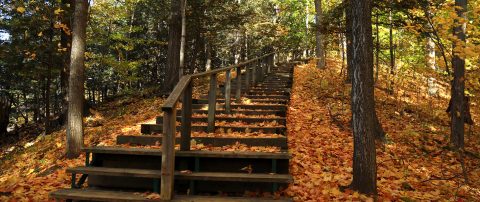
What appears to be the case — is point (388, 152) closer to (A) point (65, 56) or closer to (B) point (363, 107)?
(B) point (363, 107)

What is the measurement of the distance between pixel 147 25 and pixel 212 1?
1468cm

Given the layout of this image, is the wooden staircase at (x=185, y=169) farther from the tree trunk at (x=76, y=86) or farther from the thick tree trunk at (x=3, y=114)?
the thick tree trunk at (x=3, y=114)

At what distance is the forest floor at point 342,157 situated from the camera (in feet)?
18.7

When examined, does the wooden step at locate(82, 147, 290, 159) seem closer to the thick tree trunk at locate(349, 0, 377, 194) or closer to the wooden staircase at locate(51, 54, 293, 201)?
the wooden staircase at locate(51, 54, 293, 201)

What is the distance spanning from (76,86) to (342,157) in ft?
20.0

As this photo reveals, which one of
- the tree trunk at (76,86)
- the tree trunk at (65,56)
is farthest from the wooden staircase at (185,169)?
the tree trunk at (65,56)

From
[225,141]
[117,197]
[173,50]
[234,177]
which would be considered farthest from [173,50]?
[117,197]

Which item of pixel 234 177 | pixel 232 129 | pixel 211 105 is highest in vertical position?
pixel 211 105

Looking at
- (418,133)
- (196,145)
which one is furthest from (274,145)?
(418,133)

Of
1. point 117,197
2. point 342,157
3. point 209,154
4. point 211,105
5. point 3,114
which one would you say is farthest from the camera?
point 3,114

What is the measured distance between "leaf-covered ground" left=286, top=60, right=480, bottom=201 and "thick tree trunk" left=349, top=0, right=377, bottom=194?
30 centimetres

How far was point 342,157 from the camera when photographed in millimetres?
7195

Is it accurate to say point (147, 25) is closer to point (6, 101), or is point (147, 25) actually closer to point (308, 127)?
point (6, 101)

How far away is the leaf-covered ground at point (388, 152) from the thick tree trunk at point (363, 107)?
0.99ft
